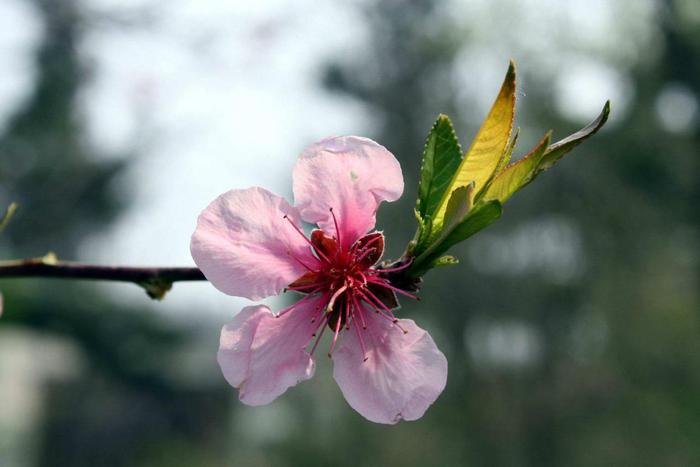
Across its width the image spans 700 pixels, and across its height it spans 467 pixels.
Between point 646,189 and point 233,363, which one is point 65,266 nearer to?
point 233,363

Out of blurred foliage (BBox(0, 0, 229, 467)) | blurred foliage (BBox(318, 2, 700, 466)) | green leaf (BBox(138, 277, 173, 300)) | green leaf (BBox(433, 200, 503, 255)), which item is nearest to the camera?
green leaf (BBox(433, 200, 503, 255))

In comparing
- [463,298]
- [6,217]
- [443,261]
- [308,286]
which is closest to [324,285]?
[308,286]

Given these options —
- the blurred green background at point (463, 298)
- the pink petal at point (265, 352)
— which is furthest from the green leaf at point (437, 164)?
the blurred green background at point (463, 298)

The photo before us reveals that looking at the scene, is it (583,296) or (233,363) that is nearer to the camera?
(233,363)

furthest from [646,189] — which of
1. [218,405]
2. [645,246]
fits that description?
[218,405]

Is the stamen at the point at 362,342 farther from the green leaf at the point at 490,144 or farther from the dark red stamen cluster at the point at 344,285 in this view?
the green leaf at the point at 490,144

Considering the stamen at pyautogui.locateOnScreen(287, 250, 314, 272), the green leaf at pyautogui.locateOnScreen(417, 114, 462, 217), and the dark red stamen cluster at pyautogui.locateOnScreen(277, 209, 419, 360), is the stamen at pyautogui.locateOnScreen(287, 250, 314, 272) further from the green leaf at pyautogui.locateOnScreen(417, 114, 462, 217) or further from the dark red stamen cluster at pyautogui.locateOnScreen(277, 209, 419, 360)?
the green leaf at pyautogui.locateOnScreen(417, 114, 462, 217)

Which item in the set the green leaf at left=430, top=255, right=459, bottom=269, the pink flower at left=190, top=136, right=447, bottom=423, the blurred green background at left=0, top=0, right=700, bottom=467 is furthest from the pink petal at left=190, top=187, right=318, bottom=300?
the blurred green background at left=0, top=0, right=700, bottom=467
